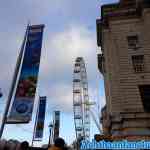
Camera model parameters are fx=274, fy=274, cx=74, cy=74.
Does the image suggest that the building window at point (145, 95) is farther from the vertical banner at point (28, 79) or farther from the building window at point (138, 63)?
the vertical banner at point (28, 79)

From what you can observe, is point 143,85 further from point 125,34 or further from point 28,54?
point 28,54

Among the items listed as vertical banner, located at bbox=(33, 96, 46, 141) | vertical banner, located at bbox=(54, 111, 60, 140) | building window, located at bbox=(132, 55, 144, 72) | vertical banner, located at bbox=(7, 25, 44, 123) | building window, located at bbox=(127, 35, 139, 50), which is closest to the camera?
vertical banner, located at bbox=(7, 25, 44, 123)

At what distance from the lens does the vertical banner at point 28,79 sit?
55.8 feet

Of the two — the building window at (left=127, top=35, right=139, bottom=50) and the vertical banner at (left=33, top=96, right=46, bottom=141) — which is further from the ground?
the building window at (left=127, top=35, right=139, bottom=50)

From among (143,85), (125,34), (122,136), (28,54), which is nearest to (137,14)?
(125,34)

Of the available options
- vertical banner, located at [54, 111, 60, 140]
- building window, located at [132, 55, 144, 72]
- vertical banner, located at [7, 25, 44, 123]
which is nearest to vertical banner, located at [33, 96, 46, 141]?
vertical banner, located at [54, 111, 60, 140]

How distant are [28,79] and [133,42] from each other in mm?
16582

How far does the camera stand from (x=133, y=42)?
102ft

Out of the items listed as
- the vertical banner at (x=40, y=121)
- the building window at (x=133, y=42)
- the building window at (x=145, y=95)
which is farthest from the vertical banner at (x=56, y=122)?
the building window at (x=145, y=95)

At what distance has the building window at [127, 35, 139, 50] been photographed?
1213 inches

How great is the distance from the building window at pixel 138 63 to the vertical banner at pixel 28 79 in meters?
12.7

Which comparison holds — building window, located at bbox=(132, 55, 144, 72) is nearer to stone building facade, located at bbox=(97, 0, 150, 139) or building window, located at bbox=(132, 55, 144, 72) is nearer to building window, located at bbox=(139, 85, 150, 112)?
stone building facade, located at bbox=(97, 0, 150, 139)

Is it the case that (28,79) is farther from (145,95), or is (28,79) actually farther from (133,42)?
(133,42)

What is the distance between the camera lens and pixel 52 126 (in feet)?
Answer: 144
